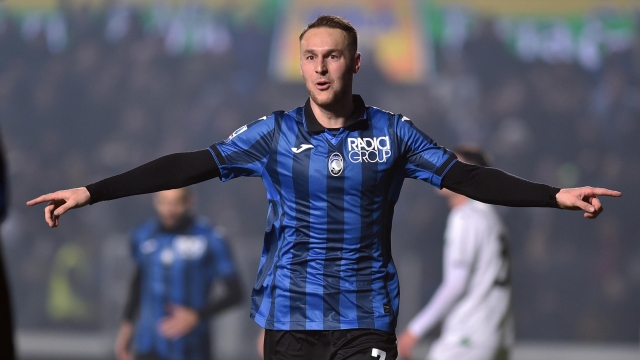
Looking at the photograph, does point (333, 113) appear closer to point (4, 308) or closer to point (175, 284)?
point (4, 308)

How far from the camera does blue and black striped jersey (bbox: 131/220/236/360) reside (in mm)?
7422

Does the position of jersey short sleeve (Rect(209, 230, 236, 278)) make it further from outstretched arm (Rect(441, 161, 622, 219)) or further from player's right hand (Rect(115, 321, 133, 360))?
outstretched arm (Rect(441, 161, 622, 219))

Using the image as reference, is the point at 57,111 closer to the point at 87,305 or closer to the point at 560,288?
the point at 87,305

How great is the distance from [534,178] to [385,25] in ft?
8.33

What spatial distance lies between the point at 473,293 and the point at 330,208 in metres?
2.51

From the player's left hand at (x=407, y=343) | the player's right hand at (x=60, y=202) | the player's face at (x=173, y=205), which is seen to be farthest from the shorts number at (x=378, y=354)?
the player's face at (x=173, y=205)

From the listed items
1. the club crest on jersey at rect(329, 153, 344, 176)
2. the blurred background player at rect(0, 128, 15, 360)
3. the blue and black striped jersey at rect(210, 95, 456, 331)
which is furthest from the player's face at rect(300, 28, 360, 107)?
the blurred background player at rect(0, 128, 15, 360)

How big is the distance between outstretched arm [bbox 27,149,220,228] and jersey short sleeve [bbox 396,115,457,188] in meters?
0.72

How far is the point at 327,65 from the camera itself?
12.7 ft

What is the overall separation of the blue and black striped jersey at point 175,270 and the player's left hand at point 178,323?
0.07 metres

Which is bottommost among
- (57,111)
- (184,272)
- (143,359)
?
(143,359)

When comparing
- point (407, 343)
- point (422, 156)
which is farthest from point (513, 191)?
point (407, 343)

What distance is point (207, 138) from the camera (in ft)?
41.3

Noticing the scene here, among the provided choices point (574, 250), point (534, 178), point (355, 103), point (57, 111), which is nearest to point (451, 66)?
point (534, 178)
